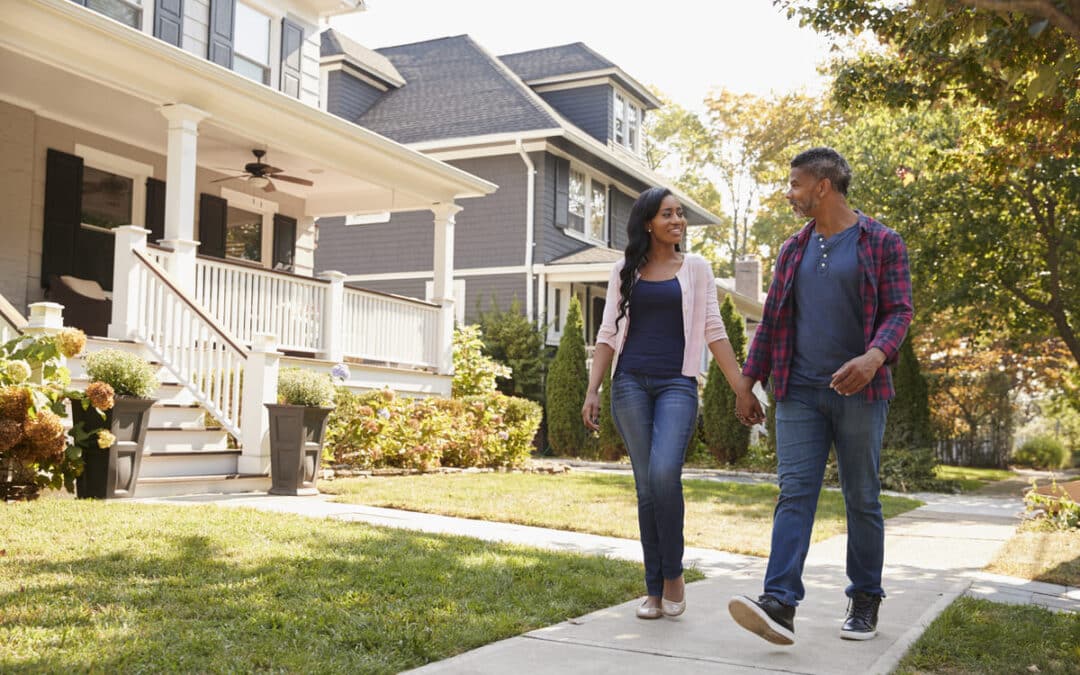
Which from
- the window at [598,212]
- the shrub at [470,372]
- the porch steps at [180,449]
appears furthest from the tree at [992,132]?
the window at [598,212]

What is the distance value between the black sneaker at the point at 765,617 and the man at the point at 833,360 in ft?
0.22

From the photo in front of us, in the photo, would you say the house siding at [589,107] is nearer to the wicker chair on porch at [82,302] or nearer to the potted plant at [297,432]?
the wicker chair on porch at [82,302]

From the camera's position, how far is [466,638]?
3.78m

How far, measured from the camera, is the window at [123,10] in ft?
40.1

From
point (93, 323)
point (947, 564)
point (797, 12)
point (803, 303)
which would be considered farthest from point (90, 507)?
point (797, 12)

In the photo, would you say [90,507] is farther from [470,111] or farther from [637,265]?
[470,111]

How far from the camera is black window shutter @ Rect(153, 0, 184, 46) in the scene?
12.8 m

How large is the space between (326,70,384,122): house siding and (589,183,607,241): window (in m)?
5.68

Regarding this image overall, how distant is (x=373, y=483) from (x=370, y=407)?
5.46 feet

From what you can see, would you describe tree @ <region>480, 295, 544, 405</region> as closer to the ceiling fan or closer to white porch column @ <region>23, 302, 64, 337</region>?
the ceiling fan

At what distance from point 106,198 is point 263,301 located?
2751mm

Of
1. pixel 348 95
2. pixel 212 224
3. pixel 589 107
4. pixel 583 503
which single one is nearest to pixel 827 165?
pixel 583 503

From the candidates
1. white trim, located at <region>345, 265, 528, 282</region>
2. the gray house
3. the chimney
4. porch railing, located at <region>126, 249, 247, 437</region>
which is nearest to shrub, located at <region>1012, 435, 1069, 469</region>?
the chimney

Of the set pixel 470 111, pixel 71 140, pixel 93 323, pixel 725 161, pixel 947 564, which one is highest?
pixel 725 161
